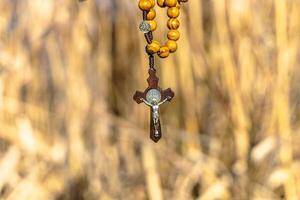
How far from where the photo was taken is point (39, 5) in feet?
3.45

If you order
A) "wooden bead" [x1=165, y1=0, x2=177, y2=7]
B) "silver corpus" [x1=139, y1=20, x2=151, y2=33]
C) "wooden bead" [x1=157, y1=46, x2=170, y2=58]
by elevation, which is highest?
"wooden bead" [x1=165, y1=0, x2=177, y2=7]

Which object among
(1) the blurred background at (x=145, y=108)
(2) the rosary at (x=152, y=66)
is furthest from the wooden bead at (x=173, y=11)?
(1) the blurred background at (x=145, y=108)

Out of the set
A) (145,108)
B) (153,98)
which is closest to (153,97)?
(153,98)

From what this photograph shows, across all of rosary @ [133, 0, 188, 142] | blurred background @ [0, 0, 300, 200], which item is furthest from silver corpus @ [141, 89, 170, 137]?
blurred background @ [0, 0, 300, 200]

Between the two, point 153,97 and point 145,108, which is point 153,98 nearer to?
point 153,97

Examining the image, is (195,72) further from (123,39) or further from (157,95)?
(157,95)

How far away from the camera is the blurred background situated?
3.51ft

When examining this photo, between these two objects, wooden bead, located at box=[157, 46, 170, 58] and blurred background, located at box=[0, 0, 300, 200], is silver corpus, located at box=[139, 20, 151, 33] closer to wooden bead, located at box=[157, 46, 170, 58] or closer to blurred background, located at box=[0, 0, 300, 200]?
wooden bead, located at box=[157, 46, 170, 58]

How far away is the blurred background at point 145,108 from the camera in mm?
1069

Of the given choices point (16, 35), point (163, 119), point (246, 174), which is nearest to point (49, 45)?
point (16, 35)

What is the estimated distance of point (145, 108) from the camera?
121 cm

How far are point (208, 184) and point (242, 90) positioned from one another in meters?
0.20

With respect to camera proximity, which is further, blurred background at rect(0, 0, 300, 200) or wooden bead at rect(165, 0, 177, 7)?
blurred background at rect(0, 0, 300, 200)

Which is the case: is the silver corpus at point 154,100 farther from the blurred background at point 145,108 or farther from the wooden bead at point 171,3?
the blurred background at point 145,108
